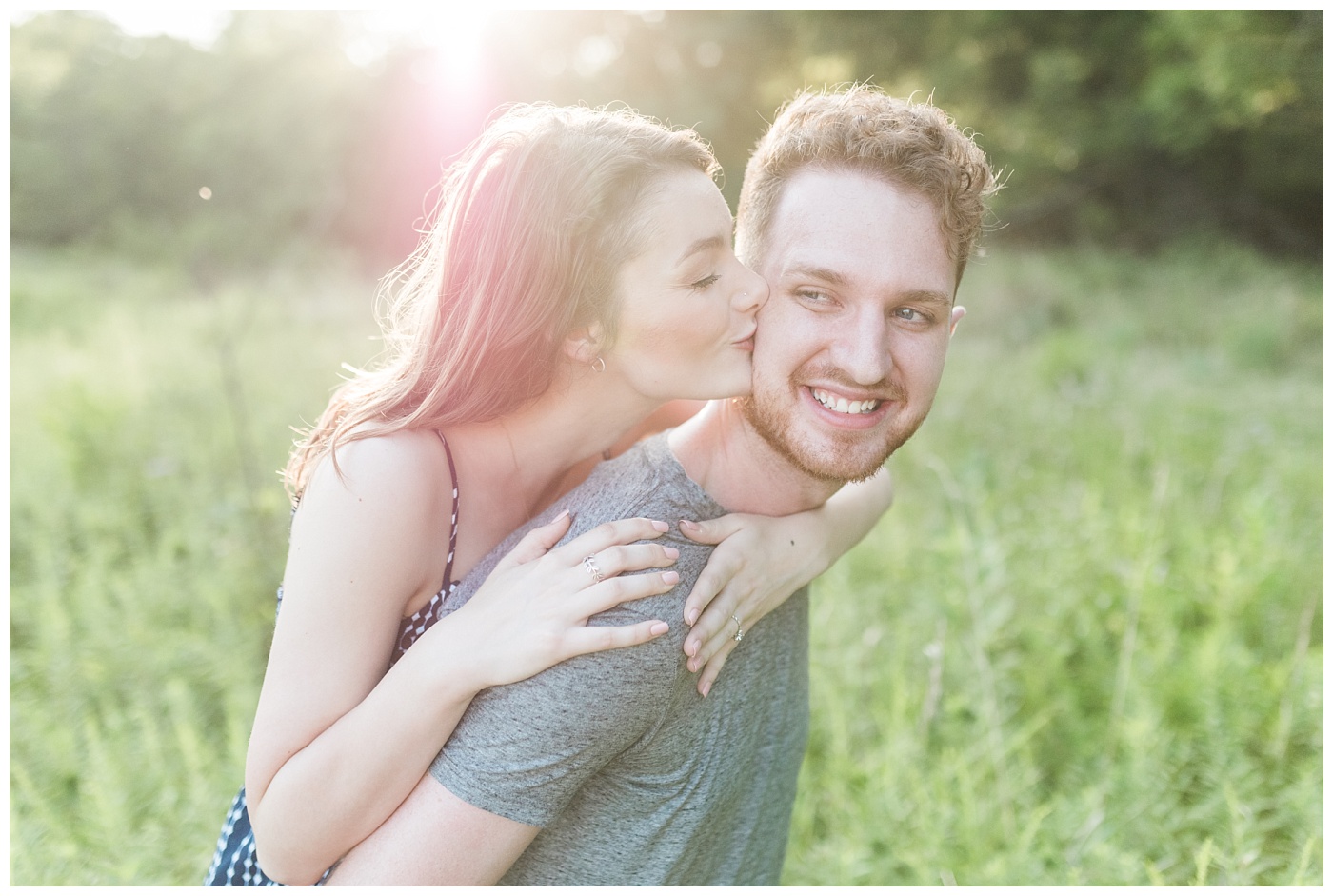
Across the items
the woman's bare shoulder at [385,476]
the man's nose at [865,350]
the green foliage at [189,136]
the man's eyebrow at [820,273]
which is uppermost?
the green foliage at [189,136]

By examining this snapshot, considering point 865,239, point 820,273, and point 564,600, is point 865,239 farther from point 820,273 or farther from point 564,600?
point 564,600

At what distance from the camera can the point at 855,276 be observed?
177cm

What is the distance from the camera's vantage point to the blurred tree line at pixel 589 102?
15391 millimetres

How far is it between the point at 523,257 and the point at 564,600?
620 millimetres

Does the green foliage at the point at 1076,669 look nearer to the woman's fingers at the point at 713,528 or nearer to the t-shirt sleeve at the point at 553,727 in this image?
the woman's fingers at the point at 713,528

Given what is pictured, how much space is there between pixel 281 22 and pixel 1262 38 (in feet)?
55.9

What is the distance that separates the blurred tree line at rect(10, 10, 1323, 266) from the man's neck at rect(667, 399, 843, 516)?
44.3ft

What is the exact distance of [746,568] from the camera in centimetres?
175

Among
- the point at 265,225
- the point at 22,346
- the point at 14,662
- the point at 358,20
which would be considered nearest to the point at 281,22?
the point at 358,20

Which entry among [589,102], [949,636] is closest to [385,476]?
[949,636]

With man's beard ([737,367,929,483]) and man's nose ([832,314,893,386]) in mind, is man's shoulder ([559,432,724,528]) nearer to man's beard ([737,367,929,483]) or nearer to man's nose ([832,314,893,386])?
man's beard ([737,367,929,483])

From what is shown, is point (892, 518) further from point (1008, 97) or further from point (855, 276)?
point (1008, 97)

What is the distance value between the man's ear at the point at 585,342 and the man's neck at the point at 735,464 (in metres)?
0.24

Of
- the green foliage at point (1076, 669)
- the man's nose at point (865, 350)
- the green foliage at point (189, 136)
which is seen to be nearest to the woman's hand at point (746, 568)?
the man's nose at point (865, 350)
